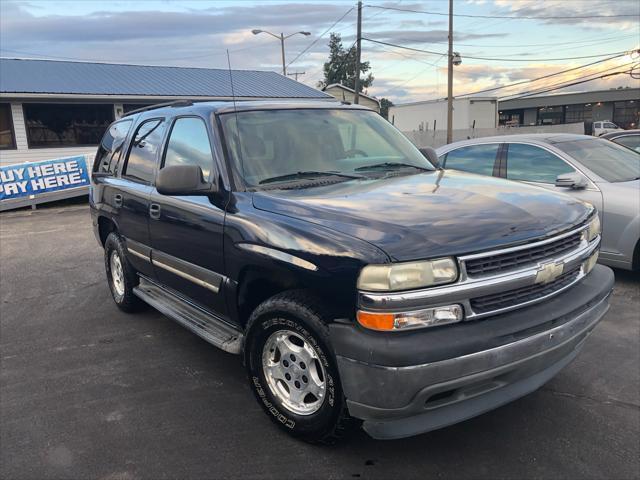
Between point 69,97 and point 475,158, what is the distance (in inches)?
593

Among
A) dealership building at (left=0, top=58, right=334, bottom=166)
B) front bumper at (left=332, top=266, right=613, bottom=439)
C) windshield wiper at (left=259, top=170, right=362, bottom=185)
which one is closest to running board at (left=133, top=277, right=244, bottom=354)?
windshield wiper at (left=259, top=170, right=362, bottom=185)

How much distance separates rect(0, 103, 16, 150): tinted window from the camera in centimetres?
1720

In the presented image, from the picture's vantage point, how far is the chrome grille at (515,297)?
100 inches

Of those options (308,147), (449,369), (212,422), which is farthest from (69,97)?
(449,369)

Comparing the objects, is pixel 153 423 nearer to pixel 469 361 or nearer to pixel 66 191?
pixel 469 361

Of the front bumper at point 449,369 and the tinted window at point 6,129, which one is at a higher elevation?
the tinted window at point 6,129

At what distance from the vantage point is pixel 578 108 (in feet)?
212

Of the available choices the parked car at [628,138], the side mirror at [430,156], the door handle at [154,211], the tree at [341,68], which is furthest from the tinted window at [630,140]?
the tree at [341,68]

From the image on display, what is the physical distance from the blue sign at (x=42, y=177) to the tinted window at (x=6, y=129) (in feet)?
15.0

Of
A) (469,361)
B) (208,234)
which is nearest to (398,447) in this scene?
(469,361)

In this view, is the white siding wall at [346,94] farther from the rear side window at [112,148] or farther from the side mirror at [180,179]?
the side mirror at [180,179]

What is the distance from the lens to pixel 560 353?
9.09 ft

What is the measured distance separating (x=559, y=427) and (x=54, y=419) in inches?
122

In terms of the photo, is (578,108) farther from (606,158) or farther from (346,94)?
(606,158)
